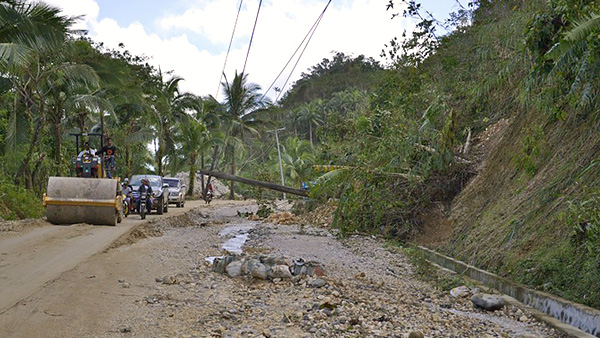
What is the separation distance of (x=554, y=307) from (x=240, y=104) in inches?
1678

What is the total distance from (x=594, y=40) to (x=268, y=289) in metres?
5.61

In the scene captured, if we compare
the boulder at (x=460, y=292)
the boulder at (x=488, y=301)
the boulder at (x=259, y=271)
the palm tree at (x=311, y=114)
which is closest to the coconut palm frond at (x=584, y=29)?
the boulder at (x=488, y=301)

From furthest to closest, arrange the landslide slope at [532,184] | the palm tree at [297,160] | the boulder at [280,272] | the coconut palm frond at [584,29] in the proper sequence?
the palm tree at [297,160], the boulder at [280,272], the landslide slope at [532,184], the coconut palm frond at [584,29]

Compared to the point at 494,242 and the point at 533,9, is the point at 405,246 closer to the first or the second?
the point at 494,242

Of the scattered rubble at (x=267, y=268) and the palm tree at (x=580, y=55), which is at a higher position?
the palm tree at (x=580, y=55)

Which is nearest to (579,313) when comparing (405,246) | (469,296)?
(469,296)

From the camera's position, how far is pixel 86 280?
880 centimetres

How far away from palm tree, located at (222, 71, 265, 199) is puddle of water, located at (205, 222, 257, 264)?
2462 centimetres

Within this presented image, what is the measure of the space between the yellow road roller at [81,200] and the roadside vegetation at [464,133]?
3425mm

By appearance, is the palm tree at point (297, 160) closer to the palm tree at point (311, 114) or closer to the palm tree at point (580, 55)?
the palm tree at point (311, 114)

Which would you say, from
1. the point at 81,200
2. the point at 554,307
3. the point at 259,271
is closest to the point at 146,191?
the point at 81,200

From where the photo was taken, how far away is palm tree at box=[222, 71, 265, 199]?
49.0m

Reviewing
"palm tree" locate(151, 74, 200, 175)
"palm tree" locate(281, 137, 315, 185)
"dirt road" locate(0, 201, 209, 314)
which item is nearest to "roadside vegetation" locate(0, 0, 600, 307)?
"dirt road" locate(0, 201, 209, 314)

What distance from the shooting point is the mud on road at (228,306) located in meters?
6.68
